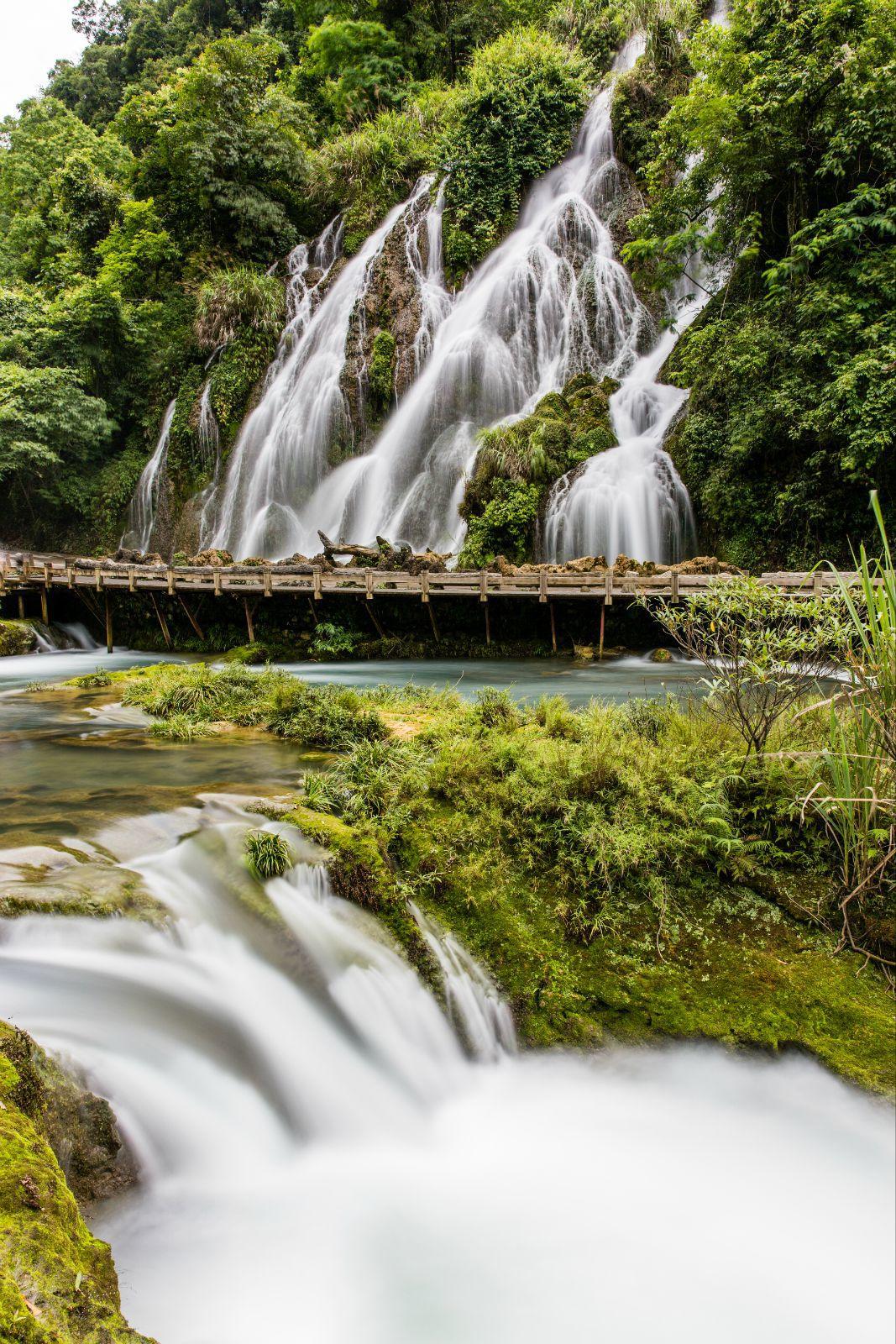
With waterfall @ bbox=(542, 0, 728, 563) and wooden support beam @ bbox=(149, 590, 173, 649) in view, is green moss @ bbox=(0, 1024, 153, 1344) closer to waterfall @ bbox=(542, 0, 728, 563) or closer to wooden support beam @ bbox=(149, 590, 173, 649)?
waterfall @ bbox=(542, 0, 728, 563)

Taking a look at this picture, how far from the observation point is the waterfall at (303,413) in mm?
22703

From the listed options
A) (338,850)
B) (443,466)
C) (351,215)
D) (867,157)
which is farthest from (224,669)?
(351,215)

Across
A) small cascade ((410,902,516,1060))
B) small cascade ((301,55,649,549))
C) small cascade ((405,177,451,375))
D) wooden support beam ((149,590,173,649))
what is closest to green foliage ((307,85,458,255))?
small cascade ((405,177,451,375))

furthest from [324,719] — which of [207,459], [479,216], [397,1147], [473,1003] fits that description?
[479,216]

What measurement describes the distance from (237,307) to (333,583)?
58.6 feet

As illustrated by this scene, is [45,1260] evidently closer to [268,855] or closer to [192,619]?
[268,855]

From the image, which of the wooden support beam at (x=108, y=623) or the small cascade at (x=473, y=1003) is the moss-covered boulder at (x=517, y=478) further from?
the small cascade at (x=473, y=1003)

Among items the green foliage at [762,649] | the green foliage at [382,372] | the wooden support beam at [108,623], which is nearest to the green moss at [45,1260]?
the green foliage at [762,649]

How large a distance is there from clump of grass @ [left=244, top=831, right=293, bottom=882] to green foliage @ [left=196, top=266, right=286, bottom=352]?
1028 inches

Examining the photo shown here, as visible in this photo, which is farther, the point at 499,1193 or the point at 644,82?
the point at 644,82

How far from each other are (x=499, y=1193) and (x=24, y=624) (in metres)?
18.3

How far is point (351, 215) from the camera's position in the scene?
28.2 metres

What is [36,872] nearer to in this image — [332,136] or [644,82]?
[644,82]

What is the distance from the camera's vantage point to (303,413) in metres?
23.7
